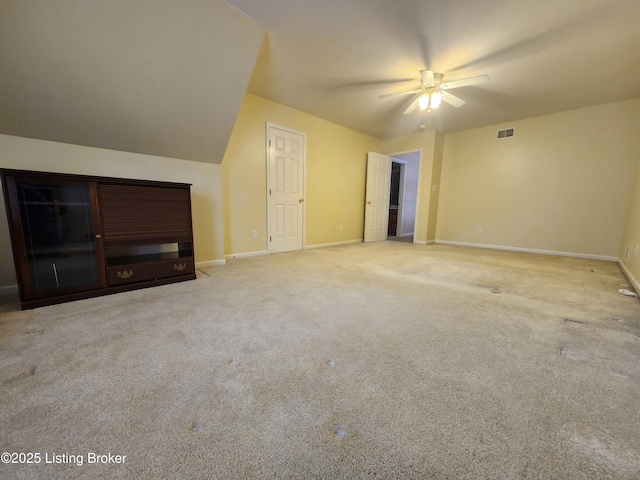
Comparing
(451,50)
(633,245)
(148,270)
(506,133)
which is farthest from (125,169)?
(506,133)

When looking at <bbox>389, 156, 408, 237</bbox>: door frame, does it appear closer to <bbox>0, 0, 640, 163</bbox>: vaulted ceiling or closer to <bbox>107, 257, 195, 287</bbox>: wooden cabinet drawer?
<bbox>0, 0, 640, 163</bbox>: vaulted ceiling

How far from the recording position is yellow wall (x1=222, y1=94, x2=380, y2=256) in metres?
3.36

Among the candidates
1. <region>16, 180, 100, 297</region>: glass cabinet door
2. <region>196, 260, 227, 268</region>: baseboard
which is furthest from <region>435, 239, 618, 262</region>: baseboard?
<region>16, 180, 100, 297</region>: glass cabinet door

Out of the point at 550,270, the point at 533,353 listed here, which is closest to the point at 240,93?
the point at 533,353

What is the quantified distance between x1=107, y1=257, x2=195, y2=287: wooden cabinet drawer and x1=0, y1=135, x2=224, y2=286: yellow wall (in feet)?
1.79

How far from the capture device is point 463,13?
6.40 ft

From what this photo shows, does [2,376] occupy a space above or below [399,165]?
below

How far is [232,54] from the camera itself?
215 cm

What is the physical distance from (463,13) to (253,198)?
2.98m

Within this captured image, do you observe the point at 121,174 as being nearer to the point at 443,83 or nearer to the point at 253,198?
the point at 253,198

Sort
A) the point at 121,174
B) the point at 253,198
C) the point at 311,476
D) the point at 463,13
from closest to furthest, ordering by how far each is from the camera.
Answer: the point at 311,476, the point at 463,13, the point at 121,174, the point at 253,198

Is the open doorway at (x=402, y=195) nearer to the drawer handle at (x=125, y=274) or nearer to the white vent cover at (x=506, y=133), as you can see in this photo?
the white vent cover at (x=506, y=133)

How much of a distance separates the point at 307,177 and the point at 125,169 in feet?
8.36

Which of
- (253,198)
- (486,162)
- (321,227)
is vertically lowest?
(321,227)
